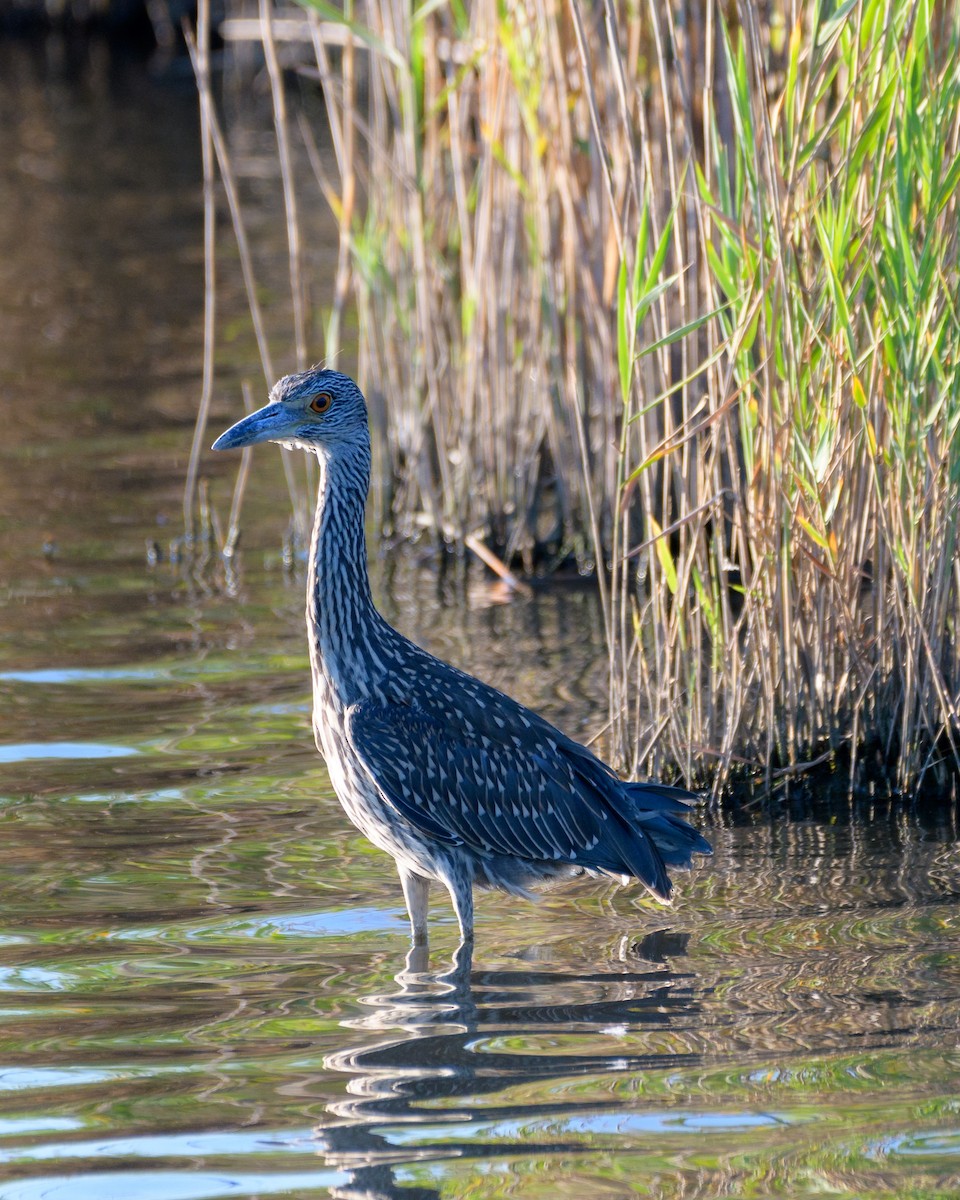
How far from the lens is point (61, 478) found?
941 centimetres

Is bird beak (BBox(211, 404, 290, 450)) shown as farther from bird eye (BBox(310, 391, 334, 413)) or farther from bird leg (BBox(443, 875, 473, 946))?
bird leg (BBox(443, 875, 473, 946))

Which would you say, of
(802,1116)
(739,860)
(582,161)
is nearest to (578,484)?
(582,161)

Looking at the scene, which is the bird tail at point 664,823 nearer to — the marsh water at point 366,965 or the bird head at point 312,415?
the marsh water at point 366,965

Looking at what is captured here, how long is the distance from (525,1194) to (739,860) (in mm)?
1942

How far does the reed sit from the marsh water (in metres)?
0.47

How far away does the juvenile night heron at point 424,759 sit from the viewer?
4.85m

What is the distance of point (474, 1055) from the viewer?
4344mm

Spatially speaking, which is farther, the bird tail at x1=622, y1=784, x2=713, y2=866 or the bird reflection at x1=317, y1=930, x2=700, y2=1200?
the bird tail at x1=622, y1=784, x2=713, y2=866

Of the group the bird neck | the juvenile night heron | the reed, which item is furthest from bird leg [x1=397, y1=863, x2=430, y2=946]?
the reed

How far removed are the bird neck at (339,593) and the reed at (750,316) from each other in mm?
804

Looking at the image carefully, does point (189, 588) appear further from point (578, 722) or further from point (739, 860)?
point (739, 860)

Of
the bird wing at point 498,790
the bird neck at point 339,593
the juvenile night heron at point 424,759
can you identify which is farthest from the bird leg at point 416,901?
the bird neck at point 339,593

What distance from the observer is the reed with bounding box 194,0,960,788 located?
197 inches

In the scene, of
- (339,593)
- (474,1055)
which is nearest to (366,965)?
(474,1055)
